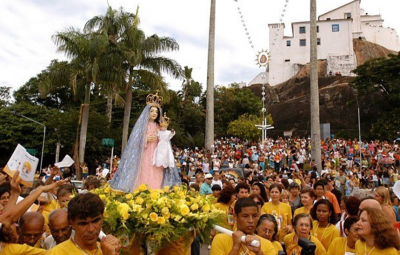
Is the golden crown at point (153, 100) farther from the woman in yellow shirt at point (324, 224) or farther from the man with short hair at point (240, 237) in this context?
the man with short hair at point (240, 237)

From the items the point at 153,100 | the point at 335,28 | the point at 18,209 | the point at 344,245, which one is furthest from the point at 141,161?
the point at 335,28

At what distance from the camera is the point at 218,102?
47.3m

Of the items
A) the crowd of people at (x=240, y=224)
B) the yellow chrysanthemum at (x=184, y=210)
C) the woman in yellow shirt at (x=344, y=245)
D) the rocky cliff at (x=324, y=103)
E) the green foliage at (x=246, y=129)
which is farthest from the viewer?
the rocky cliff at (x=324, y=103)

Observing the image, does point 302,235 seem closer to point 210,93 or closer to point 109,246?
point 109,246

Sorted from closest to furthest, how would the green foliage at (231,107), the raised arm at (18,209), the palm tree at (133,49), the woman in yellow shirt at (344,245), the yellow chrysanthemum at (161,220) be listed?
the raised arm at (18,209) → the yellow chrysanthemum at (161,220) → the woman in yellow shirt at (344,245) → the palm tree at (133,49) → the green foliage at (231,107)

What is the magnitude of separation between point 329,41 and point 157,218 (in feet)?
190

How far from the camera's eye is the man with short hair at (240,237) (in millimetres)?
3075

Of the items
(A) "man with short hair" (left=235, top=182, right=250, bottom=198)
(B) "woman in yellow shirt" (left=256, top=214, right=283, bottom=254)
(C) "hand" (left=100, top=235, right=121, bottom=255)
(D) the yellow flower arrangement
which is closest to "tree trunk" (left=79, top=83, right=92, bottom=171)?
(A) "man with short hair" (left=235, top=182, right=250, bottom=198)

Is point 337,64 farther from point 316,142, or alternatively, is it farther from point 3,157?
point 3,157

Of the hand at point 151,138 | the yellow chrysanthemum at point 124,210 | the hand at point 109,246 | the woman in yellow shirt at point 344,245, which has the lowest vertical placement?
the woman in yellow shirt at point 344,245

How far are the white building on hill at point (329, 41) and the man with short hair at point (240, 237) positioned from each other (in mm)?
54154

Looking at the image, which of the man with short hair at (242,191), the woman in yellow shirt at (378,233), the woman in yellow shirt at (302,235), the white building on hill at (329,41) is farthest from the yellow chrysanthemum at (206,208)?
the white building on hill at (329,41)

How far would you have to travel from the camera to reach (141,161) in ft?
21.0

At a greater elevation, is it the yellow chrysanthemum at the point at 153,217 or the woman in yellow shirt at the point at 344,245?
the yellow chrysanthemum at the point at 153,217
